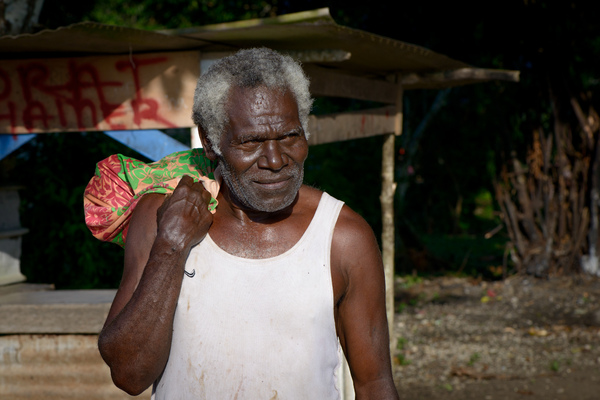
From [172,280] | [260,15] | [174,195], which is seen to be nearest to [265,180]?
[174,195]

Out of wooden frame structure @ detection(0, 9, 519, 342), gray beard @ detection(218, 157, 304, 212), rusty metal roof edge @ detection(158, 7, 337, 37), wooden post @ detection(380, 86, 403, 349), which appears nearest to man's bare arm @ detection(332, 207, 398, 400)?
gray beard @ detection(218, 157, 304, 212)

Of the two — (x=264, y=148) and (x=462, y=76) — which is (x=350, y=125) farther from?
(x=264, y=148)

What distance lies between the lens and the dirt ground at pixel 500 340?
16.6 feet

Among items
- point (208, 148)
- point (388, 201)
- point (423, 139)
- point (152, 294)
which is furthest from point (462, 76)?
point (423, 139)

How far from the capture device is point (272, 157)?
1780 mm

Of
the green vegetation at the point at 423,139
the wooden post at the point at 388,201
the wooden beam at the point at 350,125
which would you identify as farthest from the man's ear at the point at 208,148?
the wooden post at the point at 388,201

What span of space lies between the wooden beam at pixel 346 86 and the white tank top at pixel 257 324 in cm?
166

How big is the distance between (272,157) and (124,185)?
530 millimetres

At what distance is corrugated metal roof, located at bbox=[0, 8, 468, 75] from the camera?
248 cm

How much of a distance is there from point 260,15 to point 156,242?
26.8 feet

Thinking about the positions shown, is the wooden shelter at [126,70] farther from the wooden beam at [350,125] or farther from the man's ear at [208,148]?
the man's ear at [208,148]

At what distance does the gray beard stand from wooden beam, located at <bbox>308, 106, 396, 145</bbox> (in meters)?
1.34

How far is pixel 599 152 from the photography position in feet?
24.8

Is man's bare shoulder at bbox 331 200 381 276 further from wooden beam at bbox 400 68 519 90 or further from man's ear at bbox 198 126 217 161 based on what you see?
wooden beam at bbox 400 68 519 90
